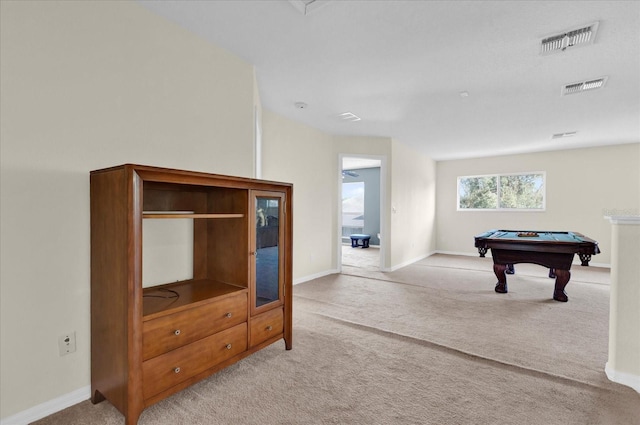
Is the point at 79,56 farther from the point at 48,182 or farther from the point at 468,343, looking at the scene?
the point at 468,343

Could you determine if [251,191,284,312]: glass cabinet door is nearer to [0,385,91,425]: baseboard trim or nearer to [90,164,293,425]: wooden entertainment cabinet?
[90,164,293,425]: wooden entertainment cabinet

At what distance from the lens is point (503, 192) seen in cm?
742

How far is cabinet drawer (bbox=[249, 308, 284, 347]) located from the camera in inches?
86.9

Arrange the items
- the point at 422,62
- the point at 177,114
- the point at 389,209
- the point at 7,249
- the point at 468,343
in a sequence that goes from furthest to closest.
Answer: the point at 389,209
the point at 422,62
the point at 468,343
the point at 177,114
the point at 7,249

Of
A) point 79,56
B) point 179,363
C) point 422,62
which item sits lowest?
point 179,363

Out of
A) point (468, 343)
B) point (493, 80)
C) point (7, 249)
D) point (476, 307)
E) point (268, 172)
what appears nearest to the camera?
point (7, 249)

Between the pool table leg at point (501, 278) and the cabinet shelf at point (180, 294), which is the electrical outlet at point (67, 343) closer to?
the cabinet shelf at point (180, 294)

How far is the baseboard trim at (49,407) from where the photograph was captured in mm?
1593

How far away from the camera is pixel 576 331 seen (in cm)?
289

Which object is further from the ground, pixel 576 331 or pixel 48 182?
pixel 48 182

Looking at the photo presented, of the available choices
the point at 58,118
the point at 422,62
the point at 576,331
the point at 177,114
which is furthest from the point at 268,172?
the point at 576,331

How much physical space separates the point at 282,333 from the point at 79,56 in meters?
2.31

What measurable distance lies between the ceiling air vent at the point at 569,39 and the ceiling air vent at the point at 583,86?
0.97 m

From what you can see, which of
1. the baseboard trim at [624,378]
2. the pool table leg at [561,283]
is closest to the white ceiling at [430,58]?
the pool table leg at [561,283]
